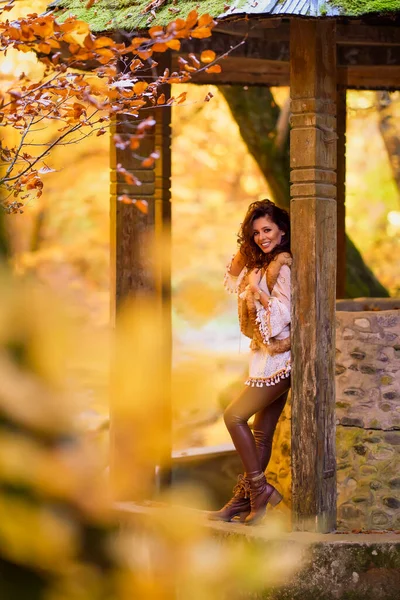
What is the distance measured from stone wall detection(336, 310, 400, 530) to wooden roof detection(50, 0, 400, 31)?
6.72 ft

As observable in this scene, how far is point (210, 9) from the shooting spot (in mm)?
4805

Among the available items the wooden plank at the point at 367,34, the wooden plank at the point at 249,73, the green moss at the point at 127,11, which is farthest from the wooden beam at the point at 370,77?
the green moss at the point at 127,11

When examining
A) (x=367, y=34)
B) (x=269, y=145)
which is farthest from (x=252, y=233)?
(x=269, y=145)

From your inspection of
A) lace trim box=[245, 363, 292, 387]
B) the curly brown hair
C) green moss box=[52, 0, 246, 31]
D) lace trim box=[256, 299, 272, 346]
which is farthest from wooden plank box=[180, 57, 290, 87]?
A: lace trim box=[245, 363, 292, 387]

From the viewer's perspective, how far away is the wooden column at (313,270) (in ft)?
16.7

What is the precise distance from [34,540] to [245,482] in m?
4.49

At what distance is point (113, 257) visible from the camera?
6117mm

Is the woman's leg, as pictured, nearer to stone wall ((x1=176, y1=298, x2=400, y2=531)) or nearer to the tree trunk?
stone wall ((x1=176, y1=298, x2=400, y2=531))

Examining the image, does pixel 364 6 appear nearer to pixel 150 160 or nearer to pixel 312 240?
pixel 312 240

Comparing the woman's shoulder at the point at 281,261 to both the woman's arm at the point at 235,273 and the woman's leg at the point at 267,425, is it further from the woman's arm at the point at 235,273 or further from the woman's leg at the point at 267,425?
the woman's leg at the point at 267,425

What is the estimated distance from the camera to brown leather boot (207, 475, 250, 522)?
5.51 meters

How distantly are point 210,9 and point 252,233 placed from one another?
49.7 inches

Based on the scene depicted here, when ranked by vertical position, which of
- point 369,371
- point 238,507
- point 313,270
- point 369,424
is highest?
point 313,270

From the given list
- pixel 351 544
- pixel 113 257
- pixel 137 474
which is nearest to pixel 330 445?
pixel 351 544
